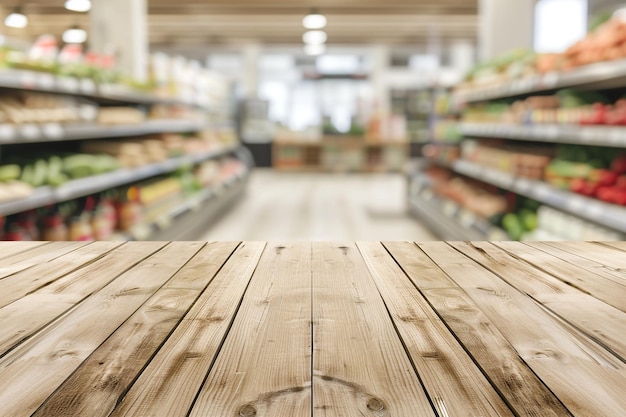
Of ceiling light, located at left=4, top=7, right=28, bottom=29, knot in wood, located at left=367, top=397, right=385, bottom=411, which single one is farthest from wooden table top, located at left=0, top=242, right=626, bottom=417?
ceiling light, located at left=4, top=7, right=28, bottom=29

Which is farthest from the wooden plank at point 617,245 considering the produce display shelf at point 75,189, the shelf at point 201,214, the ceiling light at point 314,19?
the ceiling light at point 314,19

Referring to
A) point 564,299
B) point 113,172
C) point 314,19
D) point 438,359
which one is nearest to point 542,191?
point 564,299

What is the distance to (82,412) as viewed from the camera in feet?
2.88

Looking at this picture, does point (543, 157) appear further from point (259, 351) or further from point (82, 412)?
point (82, 412)

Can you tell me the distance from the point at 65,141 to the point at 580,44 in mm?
3857

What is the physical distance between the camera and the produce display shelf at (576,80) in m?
3.20

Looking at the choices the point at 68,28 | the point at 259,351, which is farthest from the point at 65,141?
the point at 68,28

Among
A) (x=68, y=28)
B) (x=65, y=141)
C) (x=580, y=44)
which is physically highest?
(x=68, y=28)

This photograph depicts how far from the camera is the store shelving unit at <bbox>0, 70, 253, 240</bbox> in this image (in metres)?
3.37

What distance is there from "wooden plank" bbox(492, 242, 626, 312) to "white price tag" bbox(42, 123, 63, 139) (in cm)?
274

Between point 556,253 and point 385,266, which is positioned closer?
point 385,266

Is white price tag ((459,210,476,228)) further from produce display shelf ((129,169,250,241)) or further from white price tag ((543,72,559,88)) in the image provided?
produce display shelf ((129,169,250,241))

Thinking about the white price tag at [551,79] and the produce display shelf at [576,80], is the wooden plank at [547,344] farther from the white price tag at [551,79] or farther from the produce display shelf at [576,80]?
the white price tag at [551,79]

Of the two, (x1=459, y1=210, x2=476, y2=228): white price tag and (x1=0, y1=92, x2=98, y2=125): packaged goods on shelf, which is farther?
(x1=459, y1=210, x2=476, y2=228): white price tag
